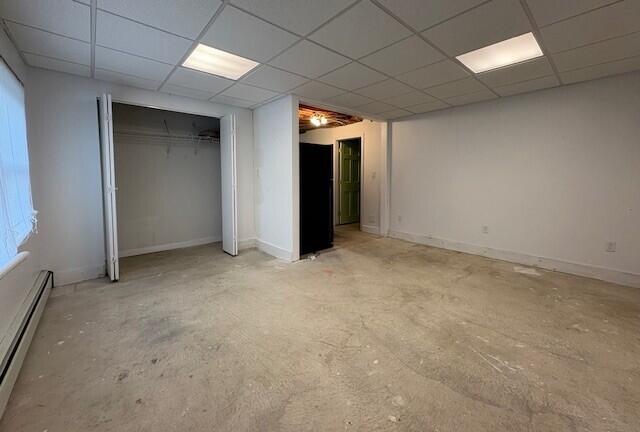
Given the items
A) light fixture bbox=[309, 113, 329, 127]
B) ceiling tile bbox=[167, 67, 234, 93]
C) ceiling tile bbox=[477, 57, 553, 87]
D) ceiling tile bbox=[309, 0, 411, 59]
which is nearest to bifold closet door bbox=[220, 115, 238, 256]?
ceiling tile bbox=[167, 67, 234, 93]

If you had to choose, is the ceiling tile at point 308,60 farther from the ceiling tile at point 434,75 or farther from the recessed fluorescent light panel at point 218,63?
the ceiling tile at point 434,75

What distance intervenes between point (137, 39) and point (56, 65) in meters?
1.39

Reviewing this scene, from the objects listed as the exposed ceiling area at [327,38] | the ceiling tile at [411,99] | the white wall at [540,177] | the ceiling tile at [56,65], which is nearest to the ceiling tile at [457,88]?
the exposed ceiling area at [327,38]

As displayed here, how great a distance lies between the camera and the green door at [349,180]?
7.39 m

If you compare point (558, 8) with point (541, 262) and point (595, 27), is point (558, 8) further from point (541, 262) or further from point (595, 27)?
point (541, 262)

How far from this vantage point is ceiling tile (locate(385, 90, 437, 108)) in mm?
4059

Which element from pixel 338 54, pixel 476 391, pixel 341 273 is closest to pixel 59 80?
pixel 338 54

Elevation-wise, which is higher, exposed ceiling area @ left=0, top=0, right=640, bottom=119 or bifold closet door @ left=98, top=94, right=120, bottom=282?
exposed ceiling area @ left=0, top=0, right=640, bottom=119

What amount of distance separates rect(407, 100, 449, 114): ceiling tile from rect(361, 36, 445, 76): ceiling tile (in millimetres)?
1659

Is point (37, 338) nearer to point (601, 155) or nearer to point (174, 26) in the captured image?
point (174, 26)

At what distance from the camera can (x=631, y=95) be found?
129 inches

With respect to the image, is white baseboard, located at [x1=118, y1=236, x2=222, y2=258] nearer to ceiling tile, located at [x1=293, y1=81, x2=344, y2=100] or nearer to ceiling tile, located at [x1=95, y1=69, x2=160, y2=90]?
ceiling tile, located at [x1=95, y1=69, x2=160, y2=90]

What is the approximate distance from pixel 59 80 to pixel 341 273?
4112 millimetres

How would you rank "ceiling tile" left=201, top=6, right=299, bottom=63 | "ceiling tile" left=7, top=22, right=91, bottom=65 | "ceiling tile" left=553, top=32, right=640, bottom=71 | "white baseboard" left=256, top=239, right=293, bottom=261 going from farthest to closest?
"white baseboard" left=256, top=239, right=293, bottom=261
"ceiling tile" left=553, top=32, right=640, bottom=71
"ceiling tile" left=7, top=22, right=91, bottom=65
"ceiling tile" left=201, top=6, right=299, bottom=63
